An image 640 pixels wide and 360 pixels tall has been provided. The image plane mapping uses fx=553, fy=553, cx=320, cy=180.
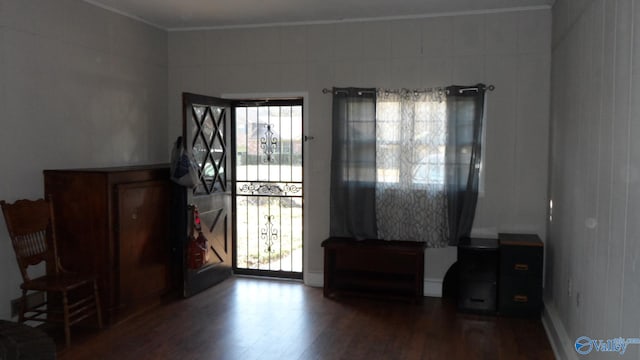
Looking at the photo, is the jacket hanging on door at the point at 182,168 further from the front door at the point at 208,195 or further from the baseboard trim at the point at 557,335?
the baseboard trim at the point at 557,335

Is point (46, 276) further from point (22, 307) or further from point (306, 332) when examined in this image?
point (306, 332)

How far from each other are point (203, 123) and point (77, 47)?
4.53ft

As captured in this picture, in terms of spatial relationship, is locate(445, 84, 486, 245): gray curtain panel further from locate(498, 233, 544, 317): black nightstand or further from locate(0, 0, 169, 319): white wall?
locate(0, 0, 169, 319): white wall

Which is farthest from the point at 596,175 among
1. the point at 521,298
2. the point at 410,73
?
the point at 410,73

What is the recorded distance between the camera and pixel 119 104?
569 centimetres

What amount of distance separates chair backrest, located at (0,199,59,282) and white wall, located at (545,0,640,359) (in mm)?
4029

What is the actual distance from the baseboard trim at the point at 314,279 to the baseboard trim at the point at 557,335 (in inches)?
90.9

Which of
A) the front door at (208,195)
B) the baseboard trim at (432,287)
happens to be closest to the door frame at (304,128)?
the front door at (208,195)

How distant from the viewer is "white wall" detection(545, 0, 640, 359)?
8.33 ft

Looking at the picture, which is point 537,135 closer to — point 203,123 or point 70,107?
point 203,123

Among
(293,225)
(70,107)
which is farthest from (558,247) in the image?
(70,107)

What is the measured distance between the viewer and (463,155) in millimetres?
5473

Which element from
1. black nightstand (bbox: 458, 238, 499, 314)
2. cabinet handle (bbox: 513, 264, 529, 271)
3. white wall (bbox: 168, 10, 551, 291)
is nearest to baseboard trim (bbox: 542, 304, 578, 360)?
cabinet handle (bbox: 513, 264, 529, 271)

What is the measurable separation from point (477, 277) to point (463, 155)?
1.19m
